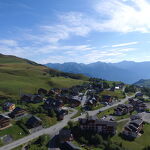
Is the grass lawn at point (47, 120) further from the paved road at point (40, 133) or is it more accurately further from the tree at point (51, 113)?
the paved road at point (40, 133)

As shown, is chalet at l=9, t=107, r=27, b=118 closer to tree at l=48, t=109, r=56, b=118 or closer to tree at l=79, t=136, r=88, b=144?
tree at l=48, t=109, r=56, b=118

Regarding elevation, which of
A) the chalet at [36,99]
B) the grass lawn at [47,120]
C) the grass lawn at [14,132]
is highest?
the chalet at [36,99]

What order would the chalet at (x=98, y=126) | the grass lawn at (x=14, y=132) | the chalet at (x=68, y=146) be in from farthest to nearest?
the chalet at (x=98, y=126), the grass lawn at (x=14, y=132), the chalet at (x=68, y=146)

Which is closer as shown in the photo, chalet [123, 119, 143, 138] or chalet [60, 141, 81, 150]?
chalet [60, 141, 81, 150]

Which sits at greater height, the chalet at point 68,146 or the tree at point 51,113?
the tree at point 51,113

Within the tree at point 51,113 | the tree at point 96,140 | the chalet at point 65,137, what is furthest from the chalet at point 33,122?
the tree at point 96,140

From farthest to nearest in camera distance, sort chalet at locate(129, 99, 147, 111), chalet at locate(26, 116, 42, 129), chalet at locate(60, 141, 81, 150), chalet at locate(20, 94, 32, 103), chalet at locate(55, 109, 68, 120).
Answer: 1. chalet at locate(129, 99, 147, 111)
2. chalet at locate(20, 94, 32, 103)
3. chalet at locate(55, 109, 68, 120)
4. chalet at locate(26, 116, 42, 129)
5. chalet at locate(60, 141, 81, 150)

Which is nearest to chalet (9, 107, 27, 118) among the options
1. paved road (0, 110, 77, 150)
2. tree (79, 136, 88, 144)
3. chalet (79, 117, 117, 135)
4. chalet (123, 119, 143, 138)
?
paved road (0, 110, 77, 150)

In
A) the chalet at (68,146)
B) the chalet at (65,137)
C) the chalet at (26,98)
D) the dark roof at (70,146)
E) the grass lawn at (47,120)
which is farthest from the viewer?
the chalet at (26,98)

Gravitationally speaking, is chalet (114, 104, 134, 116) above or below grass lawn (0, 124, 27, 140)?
above
